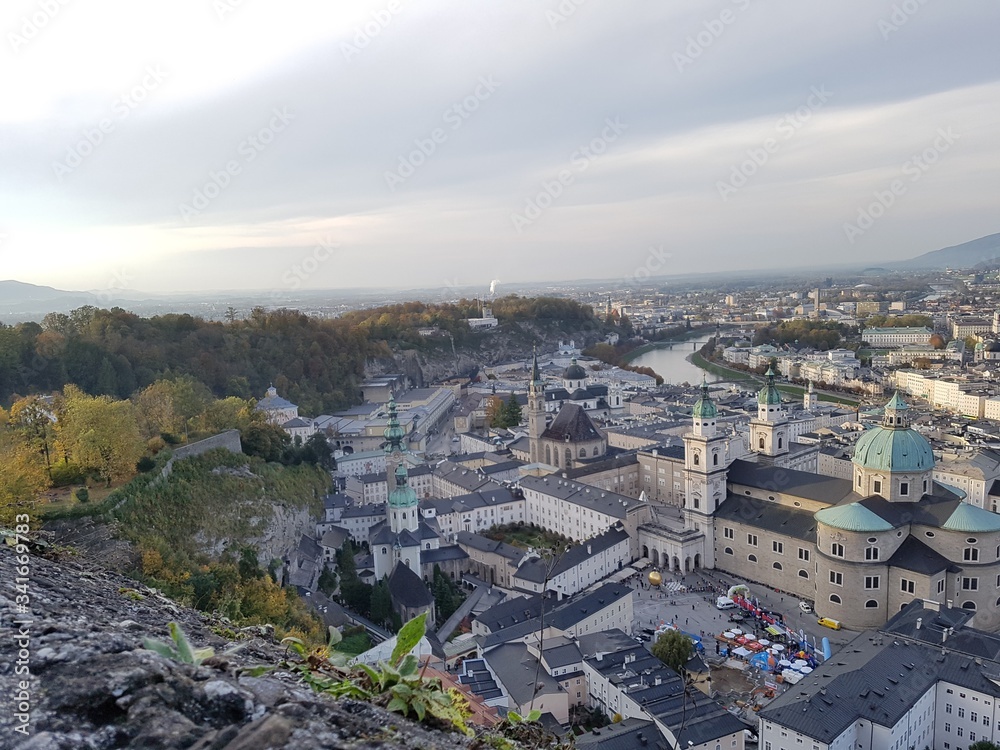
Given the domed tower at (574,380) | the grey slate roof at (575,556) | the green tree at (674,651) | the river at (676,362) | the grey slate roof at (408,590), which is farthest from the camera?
the river at (676,362)

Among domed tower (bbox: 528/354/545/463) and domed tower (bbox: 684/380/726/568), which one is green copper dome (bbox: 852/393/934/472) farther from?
domed tower (bbox: 528/354/545/463)

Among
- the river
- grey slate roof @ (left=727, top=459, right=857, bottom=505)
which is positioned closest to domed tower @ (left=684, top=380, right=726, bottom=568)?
grey slate roof @ (left=727, top=459, right=857, bottom=505)

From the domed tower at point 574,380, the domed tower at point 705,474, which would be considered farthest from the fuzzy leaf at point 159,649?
the domed tower at point 574,380

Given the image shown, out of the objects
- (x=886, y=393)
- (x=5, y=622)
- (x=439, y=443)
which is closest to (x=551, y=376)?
(x=439, y=443)

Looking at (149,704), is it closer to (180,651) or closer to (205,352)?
(180,651)

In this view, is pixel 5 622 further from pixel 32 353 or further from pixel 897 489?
pixel 32 353

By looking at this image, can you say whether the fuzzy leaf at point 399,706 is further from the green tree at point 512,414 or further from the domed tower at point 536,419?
the green tree at point 512,414

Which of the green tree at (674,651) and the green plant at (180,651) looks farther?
the green tree at (674,651)
